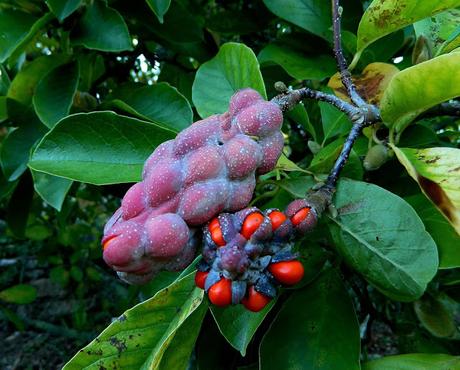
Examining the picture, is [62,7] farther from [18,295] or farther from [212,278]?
[18,295]

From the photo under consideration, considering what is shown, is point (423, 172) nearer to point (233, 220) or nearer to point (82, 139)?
point (233, 220)

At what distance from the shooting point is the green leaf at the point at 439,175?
57 centimetres

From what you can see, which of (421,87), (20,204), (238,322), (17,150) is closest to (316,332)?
(238,322)

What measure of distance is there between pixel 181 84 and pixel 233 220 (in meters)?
0.90

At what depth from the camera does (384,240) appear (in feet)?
2.16

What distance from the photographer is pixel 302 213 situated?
0.60 m

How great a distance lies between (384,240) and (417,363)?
0.88ft

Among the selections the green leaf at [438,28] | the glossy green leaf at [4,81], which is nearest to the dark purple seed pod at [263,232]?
the green leaf at [438,28]

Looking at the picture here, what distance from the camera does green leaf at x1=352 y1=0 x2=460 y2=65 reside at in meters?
0.75

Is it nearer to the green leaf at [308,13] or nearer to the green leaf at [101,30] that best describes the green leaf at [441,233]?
the green leaf at [308,13]

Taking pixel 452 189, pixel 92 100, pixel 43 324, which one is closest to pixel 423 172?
pixel 452 189

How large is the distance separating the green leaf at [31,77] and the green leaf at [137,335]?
75 centimetres

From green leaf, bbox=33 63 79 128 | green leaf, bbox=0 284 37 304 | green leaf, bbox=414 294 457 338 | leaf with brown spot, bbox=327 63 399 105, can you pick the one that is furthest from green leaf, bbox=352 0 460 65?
green leaf, bbox=0 284 37 304

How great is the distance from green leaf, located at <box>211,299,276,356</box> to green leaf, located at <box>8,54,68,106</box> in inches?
30.8
